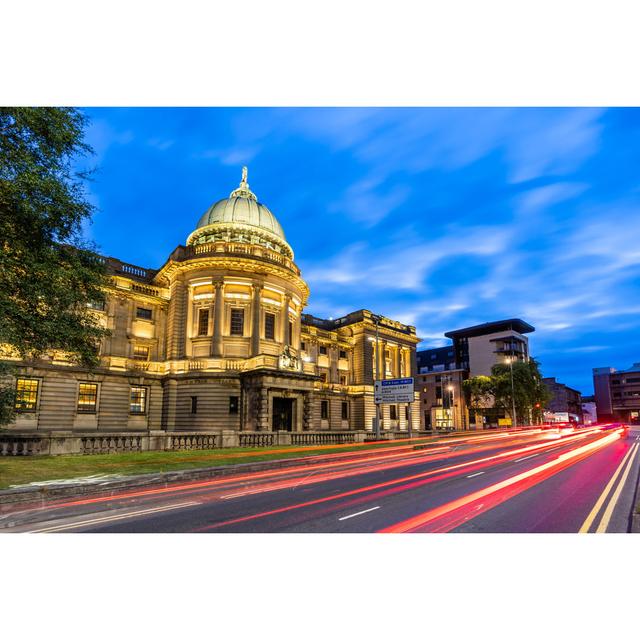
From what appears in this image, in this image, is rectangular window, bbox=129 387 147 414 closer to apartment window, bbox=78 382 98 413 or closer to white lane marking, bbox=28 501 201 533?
apartment window, bbox=78 382 98 413

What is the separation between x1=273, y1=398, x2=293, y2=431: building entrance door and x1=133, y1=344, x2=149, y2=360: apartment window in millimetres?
13001

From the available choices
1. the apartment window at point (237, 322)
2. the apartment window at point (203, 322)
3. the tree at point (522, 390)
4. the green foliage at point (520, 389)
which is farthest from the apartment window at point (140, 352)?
the tree at point (522, 390)

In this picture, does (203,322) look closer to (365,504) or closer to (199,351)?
(199,351)

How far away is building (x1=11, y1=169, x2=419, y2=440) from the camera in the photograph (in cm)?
3406

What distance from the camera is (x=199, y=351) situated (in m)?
38.2

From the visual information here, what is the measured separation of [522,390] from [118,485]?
223 ft

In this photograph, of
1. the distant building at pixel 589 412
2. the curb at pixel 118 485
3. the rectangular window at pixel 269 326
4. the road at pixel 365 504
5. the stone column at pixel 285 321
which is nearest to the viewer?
the road at pixel 365 504

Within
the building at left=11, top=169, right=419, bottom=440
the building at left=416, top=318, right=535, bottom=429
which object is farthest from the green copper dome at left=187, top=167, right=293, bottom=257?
the building at left=416, top=318, right=535, bottom=429

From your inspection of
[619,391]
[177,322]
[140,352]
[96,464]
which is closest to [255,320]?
[177,322]

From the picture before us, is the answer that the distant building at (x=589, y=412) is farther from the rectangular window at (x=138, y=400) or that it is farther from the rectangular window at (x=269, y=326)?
the rectangular window at (x=138, y=400)

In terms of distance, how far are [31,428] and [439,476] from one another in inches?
1177

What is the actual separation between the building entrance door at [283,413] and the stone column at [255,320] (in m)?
4.81

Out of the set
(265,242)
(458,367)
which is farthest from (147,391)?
(458,367)

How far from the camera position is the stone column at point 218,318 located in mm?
37406
